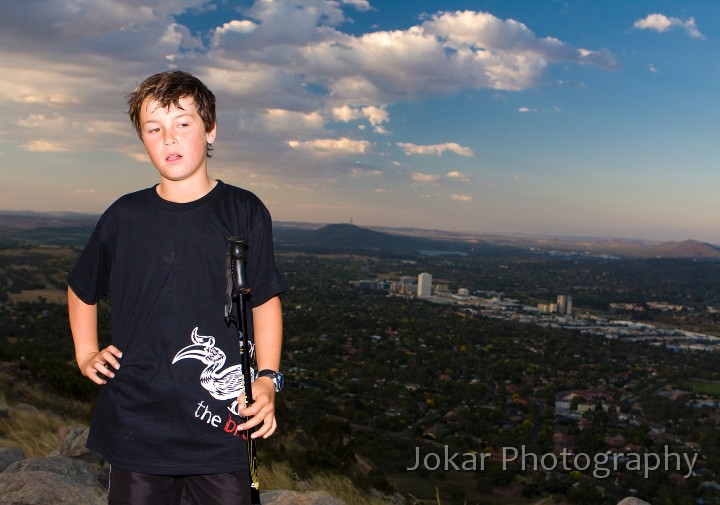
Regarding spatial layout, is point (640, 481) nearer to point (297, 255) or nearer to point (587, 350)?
point (587, 350)

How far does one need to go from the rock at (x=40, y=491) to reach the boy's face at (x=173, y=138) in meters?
2.75

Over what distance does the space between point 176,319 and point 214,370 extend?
22 centimetres

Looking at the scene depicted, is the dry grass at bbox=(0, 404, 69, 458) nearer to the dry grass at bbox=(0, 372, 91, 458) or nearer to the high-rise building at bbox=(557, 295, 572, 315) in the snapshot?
the dry grass at bbox=(0, 372, 91, 458)

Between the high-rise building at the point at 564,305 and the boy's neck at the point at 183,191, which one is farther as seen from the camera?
the high-rise building at the point at 564,305

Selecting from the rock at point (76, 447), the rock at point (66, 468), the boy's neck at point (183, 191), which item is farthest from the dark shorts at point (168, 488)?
the rock at point (76, 447)

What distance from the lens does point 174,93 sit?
221cm

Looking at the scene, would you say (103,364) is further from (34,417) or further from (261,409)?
(34,417)

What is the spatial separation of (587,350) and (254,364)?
53.7m

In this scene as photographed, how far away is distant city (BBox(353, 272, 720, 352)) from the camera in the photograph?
202 ft

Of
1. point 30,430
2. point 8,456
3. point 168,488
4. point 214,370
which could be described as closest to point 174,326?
point 214,370

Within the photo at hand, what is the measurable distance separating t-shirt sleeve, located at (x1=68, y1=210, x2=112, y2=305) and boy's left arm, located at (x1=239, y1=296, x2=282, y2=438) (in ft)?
1.92

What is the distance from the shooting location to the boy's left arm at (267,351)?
2086 mm

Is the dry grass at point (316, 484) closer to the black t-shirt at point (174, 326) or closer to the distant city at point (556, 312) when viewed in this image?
the black t-shirt at point (174, 326)

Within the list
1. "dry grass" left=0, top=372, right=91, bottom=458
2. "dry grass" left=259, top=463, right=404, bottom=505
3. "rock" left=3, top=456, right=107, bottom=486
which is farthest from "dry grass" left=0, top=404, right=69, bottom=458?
"dry grass" left=259, top=463, right=404, bottom=505
